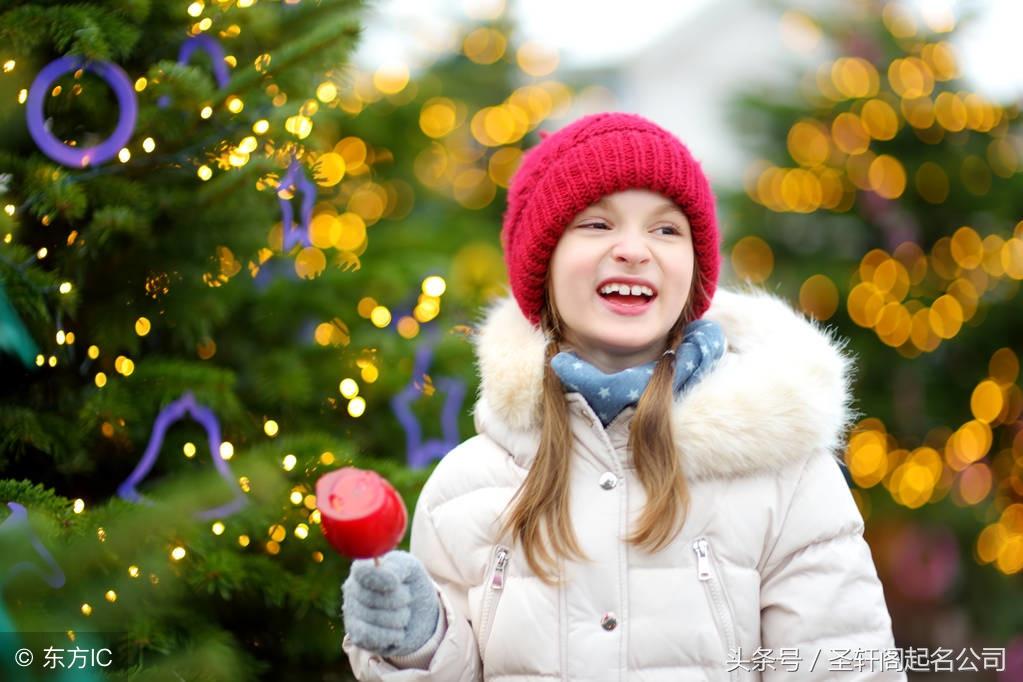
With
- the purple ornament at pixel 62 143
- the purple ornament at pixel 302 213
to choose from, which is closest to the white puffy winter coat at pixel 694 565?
the purple ornament at pixel 302 213

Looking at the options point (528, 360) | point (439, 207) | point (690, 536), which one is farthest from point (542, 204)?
point (439, 207)

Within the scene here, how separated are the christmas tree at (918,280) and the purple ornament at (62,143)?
11.1 ft

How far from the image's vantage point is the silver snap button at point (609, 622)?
6.19ft

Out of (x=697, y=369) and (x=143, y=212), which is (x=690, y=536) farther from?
(x=143, y=212)

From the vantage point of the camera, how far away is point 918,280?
15.8 ft

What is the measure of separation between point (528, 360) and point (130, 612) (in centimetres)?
82

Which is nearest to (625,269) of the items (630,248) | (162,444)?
(630,248)

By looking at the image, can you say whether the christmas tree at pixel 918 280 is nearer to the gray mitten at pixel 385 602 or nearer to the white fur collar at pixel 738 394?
the white fur collar at pixel 738 394

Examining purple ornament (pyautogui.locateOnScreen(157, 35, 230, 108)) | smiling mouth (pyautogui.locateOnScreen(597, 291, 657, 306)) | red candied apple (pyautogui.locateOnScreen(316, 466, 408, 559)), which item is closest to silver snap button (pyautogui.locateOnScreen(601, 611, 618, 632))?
red candied apple (pyautogui.locateOnScreen(316, 466, 408, 559))

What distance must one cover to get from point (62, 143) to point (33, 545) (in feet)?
2.78

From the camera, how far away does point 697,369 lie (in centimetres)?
206

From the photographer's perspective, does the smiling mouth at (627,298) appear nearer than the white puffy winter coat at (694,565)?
No

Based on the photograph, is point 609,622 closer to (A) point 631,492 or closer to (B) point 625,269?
(A) point 631,492

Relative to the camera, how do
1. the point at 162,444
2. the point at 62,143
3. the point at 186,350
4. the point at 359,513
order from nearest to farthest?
the point at 359,513 → the point at 62,143 → the point at 162,444 → the point at 186,350
